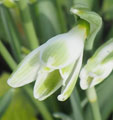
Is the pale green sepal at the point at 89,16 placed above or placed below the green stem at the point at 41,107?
above

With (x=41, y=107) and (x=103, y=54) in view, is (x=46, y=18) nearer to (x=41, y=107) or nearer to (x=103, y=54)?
(x=41, y=107)

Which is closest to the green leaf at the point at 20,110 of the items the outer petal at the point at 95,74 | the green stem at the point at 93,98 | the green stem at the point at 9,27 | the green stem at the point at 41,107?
the green stem at the point at 41,107

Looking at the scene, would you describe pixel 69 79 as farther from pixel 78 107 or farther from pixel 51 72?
pixel 78 107

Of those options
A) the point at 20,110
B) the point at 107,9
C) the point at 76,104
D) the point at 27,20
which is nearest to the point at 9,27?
the point at 27,20

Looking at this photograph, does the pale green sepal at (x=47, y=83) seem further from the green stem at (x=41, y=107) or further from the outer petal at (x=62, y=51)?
the green stem at (x=41, y=107)

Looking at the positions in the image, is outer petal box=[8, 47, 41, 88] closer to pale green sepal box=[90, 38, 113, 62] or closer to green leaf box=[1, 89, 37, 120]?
pale green sepal box=[90, 38, 113, 62]

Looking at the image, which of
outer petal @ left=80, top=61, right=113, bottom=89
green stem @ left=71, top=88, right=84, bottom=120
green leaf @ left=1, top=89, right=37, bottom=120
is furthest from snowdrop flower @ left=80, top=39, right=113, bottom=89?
green leaf @ left=1, top=89, right=37, bottom=120
